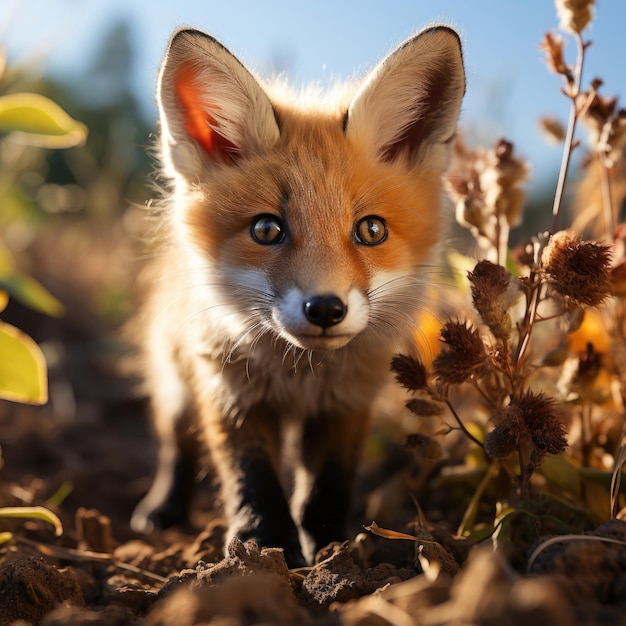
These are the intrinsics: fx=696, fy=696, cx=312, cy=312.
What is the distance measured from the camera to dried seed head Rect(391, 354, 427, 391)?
1771mm

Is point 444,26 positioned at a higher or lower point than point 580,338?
higher

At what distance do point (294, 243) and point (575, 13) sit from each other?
0.98m

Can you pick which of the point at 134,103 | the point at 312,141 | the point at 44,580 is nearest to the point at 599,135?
the point at 312,141

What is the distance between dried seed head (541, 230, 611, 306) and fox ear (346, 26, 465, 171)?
0.67 metres

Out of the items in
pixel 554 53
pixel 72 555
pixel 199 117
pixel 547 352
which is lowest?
pixel 72 555

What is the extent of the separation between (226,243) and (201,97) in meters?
0.48

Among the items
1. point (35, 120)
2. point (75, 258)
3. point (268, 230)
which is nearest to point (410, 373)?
point (268, 230)

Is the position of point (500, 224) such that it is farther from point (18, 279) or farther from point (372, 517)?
point (18, 279)

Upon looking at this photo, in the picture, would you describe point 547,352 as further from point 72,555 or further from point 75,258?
point 75,258

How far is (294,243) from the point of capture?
6.15 ft

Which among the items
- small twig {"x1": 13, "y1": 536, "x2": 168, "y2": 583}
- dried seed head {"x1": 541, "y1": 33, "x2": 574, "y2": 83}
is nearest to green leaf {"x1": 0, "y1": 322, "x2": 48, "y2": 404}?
small twig {"x1": 13, "y1": 536, "x2": 168, "y2": 583}

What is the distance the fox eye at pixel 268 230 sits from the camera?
1.94 m

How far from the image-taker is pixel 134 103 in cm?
1523

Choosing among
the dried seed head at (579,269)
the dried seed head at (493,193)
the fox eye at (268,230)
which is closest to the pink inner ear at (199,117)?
the fox eye at (268,230)
